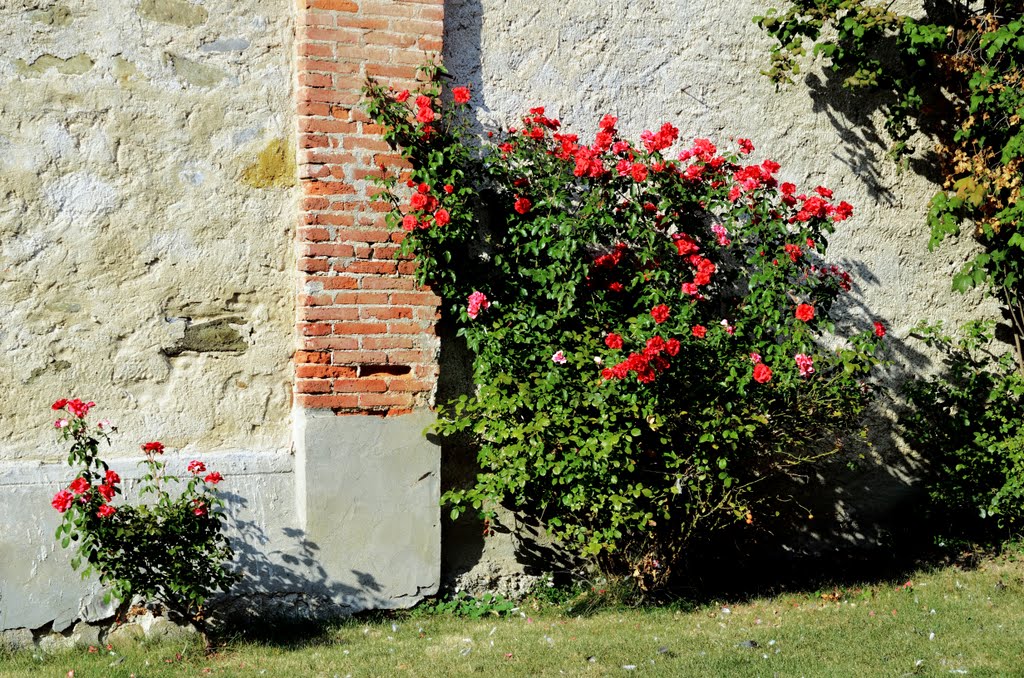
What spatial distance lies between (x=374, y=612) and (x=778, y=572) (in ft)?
7.51

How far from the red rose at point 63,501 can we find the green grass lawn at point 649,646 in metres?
0.69

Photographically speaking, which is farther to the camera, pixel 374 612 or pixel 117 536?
pixel 374 612

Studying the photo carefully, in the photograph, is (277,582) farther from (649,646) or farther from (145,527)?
(649,646)

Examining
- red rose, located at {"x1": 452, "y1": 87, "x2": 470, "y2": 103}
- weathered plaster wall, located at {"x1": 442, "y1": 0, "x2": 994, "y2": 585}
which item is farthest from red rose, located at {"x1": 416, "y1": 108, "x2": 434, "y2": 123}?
weathered plaster wall, located at {"x1": 442, "y1": 0, "x2": 994, "y2": 585}

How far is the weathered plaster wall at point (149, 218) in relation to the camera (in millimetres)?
4027

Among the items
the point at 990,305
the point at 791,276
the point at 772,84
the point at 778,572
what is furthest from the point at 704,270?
the point at 990,305

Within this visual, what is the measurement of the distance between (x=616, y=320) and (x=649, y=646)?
1.53 metres

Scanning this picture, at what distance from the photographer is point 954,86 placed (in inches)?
211

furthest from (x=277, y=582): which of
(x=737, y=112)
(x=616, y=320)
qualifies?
(x=737, y=112)

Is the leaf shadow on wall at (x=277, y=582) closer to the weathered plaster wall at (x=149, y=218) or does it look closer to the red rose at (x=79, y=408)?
the weathered plaster wall at (x=149, y=218)

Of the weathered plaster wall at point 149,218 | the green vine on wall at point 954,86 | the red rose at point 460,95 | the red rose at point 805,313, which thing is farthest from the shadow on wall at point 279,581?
the green vine on wall at point 954,86

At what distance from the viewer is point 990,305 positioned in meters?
5.62

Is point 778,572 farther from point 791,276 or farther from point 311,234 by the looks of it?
point 311,234

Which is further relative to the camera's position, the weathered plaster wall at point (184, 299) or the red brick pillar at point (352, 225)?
the red brick pillar at point (352, 225)
